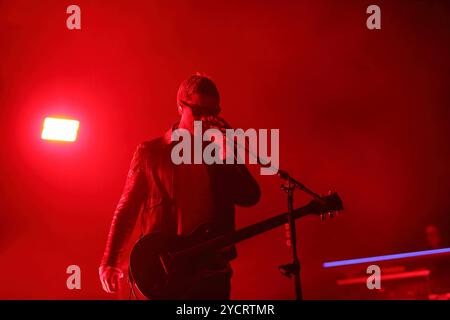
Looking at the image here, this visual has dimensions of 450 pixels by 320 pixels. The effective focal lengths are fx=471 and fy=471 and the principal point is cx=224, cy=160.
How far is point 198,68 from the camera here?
4672mm

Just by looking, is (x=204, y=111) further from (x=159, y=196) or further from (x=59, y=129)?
(x=59, y=129)

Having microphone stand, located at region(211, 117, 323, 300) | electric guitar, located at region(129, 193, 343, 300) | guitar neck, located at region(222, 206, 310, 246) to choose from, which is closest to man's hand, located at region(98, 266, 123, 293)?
electric guitar, located at region(129, 193, 343, 300)

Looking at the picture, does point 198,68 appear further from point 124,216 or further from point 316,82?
point 124,216

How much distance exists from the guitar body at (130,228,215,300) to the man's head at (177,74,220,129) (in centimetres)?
69

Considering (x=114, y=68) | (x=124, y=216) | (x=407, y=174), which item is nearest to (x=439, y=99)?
(x=407, y=174)

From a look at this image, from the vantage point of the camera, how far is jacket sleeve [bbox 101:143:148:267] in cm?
→ 261

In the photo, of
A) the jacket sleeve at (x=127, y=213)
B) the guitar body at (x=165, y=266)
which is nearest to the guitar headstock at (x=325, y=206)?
the guitar body at (x=165, y=266)

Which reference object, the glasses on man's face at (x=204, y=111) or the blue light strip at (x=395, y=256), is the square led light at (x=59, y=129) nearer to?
the glasses on man's face at (x=204, y=111)

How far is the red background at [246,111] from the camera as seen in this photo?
171 inches

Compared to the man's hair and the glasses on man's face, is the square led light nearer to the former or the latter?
the man's hair

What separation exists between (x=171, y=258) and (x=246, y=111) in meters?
2.77

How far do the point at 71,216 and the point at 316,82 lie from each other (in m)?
2.92

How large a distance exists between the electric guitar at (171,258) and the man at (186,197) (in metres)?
0.05

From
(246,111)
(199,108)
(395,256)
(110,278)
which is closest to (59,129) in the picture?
(246,111)
